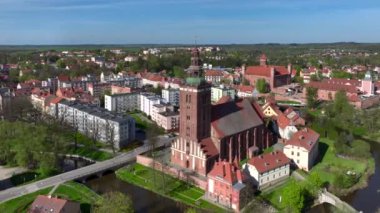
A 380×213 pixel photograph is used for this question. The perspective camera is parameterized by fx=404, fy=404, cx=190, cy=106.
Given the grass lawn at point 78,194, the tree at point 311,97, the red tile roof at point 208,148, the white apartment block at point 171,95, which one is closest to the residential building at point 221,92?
the white apartment block at point 171,95

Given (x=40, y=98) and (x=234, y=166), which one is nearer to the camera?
(x=234, y=166)

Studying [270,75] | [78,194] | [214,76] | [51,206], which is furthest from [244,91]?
[51,206]

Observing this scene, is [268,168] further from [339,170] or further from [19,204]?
[19,204]

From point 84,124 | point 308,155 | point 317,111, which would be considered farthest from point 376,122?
point 84,124

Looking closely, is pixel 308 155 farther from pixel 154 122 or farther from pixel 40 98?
pixel 40 98

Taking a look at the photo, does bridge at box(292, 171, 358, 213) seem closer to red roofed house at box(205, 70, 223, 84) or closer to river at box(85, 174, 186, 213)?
river at box(85, 174, 186, 213)

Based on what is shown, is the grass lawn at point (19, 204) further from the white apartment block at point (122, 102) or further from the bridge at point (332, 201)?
the white apartment block at point (122, 102)

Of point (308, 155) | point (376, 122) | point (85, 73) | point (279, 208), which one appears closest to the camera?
point (279, 208)
